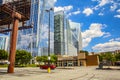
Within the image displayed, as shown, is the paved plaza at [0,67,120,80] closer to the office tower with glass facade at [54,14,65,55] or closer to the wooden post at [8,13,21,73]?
the wooden post at [8,13,21,73]

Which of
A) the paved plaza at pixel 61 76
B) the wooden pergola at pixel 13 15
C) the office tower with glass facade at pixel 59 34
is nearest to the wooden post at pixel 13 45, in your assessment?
the wooden pergola at pixel 13 15

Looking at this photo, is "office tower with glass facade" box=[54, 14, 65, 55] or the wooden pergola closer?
the wooden pergola

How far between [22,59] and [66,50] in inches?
3971

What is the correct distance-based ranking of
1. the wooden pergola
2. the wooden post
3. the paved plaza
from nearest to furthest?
the paved plaza → the wooden post → the wooden pergola

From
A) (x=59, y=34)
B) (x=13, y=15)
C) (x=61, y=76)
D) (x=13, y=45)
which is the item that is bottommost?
(x=61, y=76)

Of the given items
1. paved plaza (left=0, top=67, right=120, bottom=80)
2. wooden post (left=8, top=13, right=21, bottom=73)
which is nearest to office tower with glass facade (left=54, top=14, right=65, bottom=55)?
wooden post (left=8, top=13, right=21, bottom=73)

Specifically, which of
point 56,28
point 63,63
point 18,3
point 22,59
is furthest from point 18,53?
point 56,28

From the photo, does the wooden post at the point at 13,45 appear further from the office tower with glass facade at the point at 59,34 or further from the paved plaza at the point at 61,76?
the office tower with glass facade at the point at 59,34

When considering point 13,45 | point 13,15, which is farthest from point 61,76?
point 13,15

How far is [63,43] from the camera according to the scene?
590 ft

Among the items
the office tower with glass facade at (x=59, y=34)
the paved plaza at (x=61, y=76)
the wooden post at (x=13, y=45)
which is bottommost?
the paved plaza at (x=61, y=76)

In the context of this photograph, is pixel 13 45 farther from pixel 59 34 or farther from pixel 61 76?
pixel 59 34

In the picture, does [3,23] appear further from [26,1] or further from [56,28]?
[56,28]

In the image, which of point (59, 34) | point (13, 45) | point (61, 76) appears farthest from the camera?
point (59, 34)
